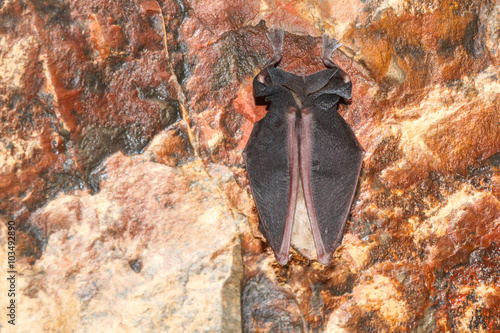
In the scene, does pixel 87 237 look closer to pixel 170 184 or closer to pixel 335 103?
pixel 170 184

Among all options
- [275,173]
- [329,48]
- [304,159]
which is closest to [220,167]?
[275,173]

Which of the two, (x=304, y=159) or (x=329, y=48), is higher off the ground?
(x=329, y=48)

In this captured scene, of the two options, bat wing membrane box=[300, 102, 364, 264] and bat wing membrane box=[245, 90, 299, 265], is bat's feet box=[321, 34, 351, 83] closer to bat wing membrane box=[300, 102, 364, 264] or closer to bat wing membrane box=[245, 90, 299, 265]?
bat wing membrane box=[300, 102, 364, 264]

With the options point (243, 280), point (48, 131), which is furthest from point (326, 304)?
point (48, 131)

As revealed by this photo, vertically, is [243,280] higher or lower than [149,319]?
higher

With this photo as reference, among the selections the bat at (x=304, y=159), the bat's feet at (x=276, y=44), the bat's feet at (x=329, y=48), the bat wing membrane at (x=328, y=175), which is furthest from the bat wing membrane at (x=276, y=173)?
the bat's feet at (x=329, y=48)

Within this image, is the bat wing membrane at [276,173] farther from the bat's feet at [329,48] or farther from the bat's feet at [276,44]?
the bat's feet at [329,48]

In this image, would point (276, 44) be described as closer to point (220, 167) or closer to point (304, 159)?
point (304, 159)
